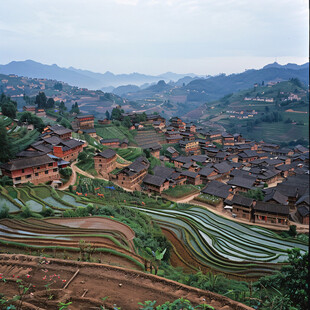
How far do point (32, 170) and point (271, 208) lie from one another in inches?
1049

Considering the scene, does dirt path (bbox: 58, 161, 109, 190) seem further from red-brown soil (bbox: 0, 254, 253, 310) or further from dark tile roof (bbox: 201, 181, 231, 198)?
red-brown soil (bbox: 0, 254, 253, 310)

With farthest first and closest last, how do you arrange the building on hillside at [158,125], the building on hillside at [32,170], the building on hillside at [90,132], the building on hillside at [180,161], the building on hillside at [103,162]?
1. the building on hillside at [158,125]
2. the building on hillside at [90,132]
3. the building on hillside at [180,161]
4. the building on hillside at [103,162]
5. the building on hillside at [32,170]

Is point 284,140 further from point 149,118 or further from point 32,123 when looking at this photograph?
point 32,123

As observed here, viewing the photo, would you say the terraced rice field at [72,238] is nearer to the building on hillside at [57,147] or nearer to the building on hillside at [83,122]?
the building on hillside at [57,147]

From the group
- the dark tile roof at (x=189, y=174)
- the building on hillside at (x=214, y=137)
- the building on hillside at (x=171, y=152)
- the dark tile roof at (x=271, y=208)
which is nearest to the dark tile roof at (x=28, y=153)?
the dark tile roof at (x=189, y=174)

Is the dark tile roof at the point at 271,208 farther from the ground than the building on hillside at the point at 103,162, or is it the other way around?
the building on hillside at the point at 103,162

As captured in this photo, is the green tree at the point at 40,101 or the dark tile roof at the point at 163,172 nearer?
the dark tile roof at the point at 163,172

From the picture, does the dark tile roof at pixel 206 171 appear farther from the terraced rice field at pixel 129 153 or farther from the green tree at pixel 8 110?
the green tree at pixel 8 110

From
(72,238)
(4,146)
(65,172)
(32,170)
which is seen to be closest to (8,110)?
(4,146)

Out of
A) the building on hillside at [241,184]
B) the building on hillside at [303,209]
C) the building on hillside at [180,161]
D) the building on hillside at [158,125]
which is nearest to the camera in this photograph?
the building on hillside at [303,209]

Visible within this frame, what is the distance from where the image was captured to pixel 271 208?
2788 cm

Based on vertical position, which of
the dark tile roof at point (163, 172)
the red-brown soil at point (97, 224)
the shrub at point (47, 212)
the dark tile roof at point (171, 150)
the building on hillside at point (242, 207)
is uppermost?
the dark tile roof at point (171, 150)

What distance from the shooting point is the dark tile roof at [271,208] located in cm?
2731

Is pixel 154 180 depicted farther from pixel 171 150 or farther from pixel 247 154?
pixel 247 154
